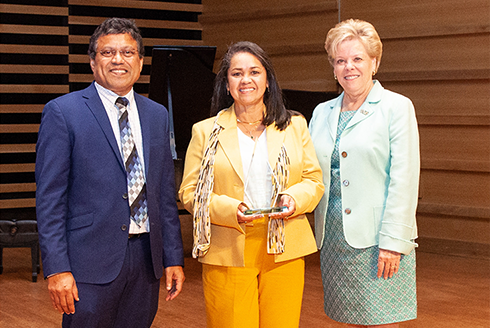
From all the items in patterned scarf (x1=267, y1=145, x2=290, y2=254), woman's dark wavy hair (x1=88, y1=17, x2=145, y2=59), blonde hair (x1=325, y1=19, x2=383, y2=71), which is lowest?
patterned scarf (x1=267, y1=145, x2=290, y2=254)

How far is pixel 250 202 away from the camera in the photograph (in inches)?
87.6

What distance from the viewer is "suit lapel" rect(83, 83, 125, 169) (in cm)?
204

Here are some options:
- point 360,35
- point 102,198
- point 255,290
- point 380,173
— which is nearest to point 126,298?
point 102,198

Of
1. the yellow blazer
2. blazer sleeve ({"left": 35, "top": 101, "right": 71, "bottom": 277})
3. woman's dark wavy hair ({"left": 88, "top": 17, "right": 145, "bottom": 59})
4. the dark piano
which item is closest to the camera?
blazer sleeve ({"left": 35, "top": 101, "right": 71, "bottom": 277})

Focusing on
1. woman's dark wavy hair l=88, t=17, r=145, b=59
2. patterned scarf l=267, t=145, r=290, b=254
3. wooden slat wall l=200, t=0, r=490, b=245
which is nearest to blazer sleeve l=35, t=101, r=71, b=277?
woman's dark wavy hair l=88, t=17, r=145, b=59

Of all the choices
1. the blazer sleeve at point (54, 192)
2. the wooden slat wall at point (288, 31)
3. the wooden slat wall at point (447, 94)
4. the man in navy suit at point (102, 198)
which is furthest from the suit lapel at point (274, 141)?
the wooden slat wall at point (288, 31)

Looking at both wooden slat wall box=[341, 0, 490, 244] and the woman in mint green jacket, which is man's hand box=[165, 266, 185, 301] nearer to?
the woman in mint green jacket

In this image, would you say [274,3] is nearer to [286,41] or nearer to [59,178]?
[286,41]

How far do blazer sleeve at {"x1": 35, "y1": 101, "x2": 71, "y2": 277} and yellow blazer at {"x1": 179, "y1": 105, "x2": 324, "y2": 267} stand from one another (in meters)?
0.48

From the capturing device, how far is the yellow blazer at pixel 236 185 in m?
2.19

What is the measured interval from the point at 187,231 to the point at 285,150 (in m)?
4.20

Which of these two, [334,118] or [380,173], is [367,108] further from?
[380,173]

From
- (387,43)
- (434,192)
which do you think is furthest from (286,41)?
(434,192)

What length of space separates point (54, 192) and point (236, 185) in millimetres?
637
